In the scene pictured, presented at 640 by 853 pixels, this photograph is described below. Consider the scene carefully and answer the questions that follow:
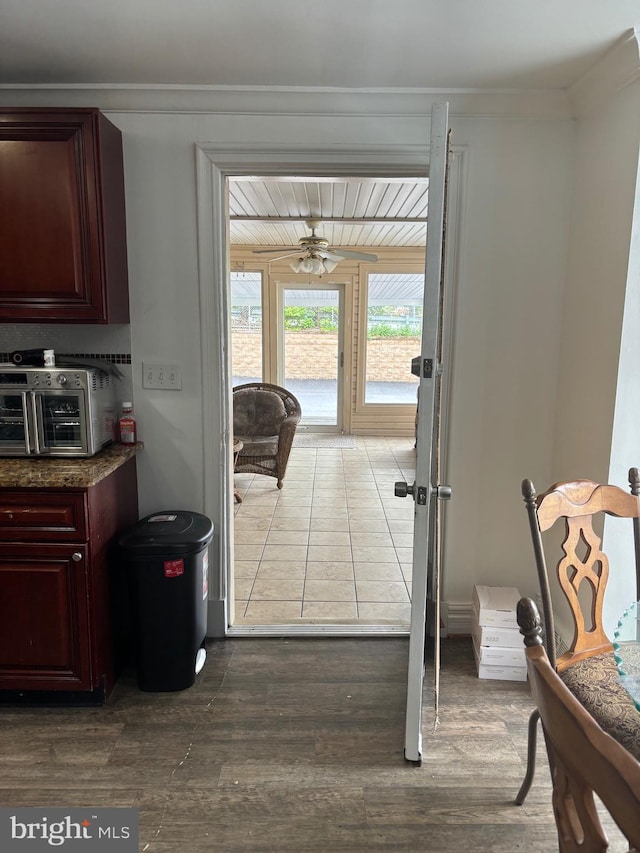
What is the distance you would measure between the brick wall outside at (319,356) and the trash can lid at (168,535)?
528cm

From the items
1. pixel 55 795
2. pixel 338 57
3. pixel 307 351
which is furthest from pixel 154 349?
pixel 307 351

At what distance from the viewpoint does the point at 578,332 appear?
7.55 ft

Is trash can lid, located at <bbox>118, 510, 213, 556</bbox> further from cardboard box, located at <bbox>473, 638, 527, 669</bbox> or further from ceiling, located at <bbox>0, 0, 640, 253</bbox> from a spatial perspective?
ceiling, located at <bbox>0, 0, 640, 253</bbox>

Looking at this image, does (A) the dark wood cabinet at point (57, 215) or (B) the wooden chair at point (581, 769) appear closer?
(B) the wooden chair at point (581, 769)

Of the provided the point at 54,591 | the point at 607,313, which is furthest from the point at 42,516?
the point at 607,313

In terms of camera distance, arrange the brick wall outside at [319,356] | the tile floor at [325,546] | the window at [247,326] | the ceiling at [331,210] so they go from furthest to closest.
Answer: the brick wall outside at [319,356]
the window at [247,326]
the ceiling at [331,210]
the tile floor at [325,546]

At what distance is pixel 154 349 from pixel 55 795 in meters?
1.68

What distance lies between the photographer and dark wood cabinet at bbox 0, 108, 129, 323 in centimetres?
204

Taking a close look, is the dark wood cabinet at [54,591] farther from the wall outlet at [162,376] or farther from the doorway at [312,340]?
the doorway at [312,340]

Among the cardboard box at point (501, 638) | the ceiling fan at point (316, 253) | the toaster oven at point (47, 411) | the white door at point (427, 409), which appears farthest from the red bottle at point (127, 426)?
the ceiling fan at point (316, 253)

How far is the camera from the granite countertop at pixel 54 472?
77.4 inches

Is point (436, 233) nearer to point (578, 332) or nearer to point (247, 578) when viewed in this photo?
point (578, 332)

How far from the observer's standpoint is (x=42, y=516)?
2.00m

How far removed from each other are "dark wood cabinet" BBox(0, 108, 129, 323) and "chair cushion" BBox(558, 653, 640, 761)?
2.06m
